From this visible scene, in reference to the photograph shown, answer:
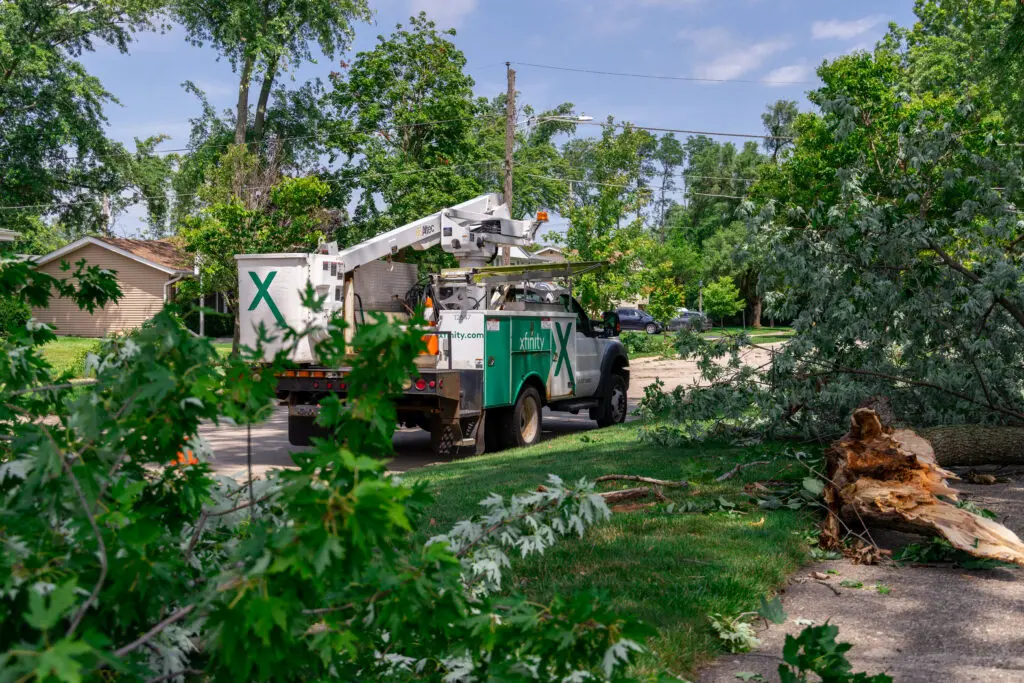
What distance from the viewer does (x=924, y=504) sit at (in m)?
6.25

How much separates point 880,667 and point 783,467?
4.80 metres

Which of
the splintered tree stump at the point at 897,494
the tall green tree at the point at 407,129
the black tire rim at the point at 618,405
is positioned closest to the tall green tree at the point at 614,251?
the tall green tree at the point at 407,129

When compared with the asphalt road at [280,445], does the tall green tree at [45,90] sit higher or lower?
higher

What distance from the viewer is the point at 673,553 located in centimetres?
577

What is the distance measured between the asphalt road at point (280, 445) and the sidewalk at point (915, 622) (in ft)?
18.1

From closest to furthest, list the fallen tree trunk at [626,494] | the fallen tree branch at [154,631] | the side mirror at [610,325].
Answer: the fallen tree branch at [154,631] → the fallen tree trunk at [626,494] → the side mirror at [610,325]

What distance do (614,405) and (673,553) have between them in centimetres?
1000

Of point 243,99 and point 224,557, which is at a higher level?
point 243,99

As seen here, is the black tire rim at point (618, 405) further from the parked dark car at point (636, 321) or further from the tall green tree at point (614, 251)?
the parked dark car at point (636, 321)

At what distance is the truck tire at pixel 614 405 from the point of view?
50.7ft

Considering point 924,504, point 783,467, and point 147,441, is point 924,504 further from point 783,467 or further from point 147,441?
point 147,441

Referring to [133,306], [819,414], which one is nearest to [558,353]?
[819,414]

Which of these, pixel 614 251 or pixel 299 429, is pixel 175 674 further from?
pixel 614 251

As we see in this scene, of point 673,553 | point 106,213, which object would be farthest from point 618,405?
point 106,213
